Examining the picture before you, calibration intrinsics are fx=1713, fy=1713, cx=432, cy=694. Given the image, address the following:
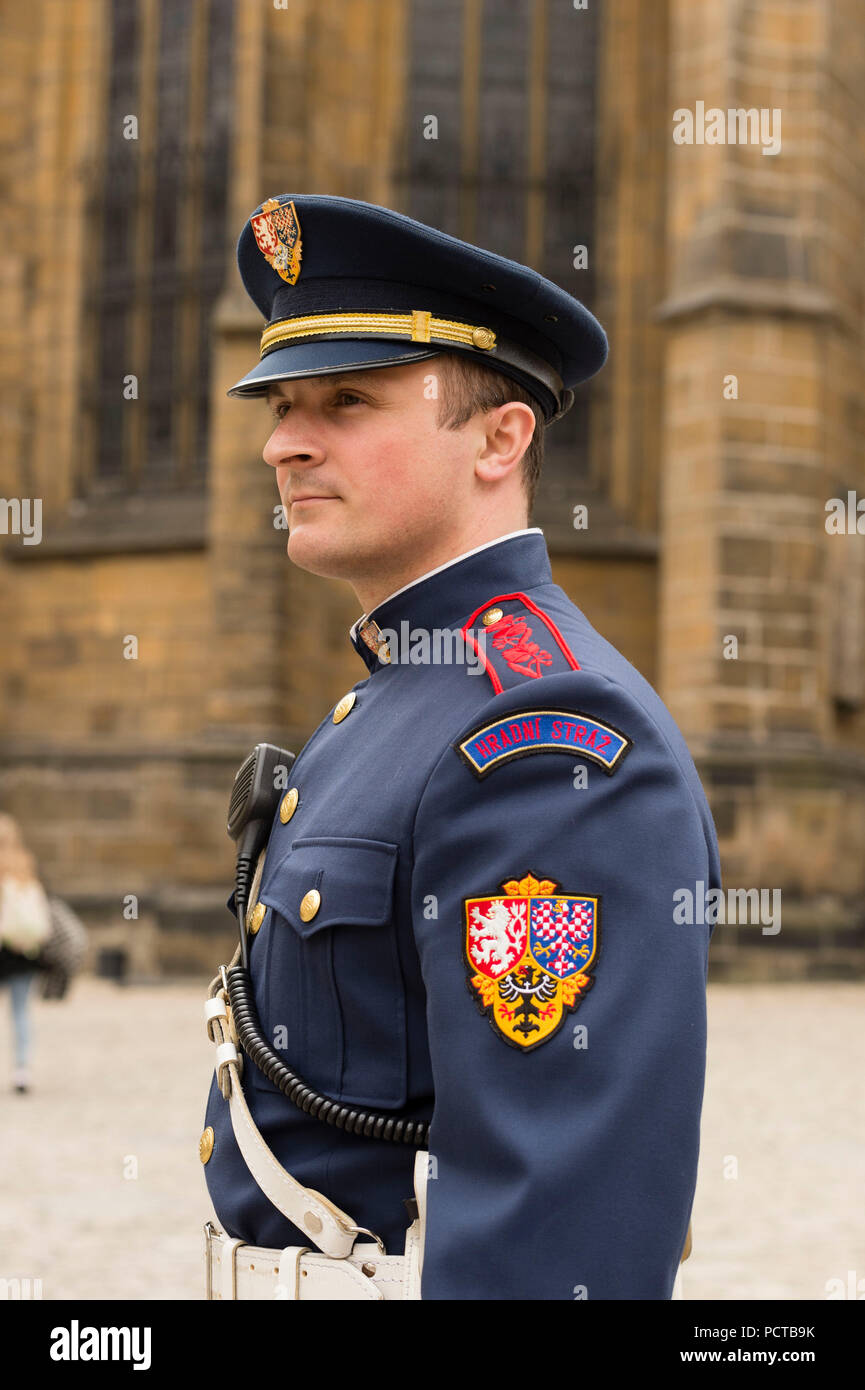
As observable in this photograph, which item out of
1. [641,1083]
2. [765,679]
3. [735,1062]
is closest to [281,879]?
[641,1083]

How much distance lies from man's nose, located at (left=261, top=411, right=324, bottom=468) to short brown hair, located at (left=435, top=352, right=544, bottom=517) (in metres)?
0.11

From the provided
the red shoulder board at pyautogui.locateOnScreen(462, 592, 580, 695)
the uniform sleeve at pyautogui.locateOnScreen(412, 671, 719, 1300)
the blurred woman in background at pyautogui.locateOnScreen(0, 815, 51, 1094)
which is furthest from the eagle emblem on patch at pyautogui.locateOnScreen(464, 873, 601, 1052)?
the blurred woman in background at pyautogui.locateOnScreen(0, 815, 51, 1094)

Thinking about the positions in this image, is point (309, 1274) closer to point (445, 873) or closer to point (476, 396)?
point (445, 873)

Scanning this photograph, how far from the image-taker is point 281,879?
5.11 ft

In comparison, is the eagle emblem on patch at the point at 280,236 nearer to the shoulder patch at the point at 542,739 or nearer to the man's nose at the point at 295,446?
the man's nose at the point at 295,446

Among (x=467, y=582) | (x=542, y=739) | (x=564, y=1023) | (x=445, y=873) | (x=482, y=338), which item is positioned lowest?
(x=564, y=1023)

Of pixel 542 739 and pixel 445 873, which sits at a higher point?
pixel 542 739

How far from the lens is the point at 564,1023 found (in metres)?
1.24

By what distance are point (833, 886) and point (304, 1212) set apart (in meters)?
11.0

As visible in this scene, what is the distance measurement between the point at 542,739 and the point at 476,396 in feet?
1.17

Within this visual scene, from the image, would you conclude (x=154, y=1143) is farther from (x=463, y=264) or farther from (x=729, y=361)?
(x=729, y=361)

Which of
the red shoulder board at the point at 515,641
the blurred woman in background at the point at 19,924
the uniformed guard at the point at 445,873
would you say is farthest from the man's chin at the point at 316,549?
the blurred woman in background at the point at 19,924

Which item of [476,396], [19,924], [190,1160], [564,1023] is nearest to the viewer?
[564,1023]

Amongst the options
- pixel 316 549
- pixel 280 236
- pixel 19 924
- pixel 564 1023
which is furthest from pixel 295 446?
pixel 19 924
